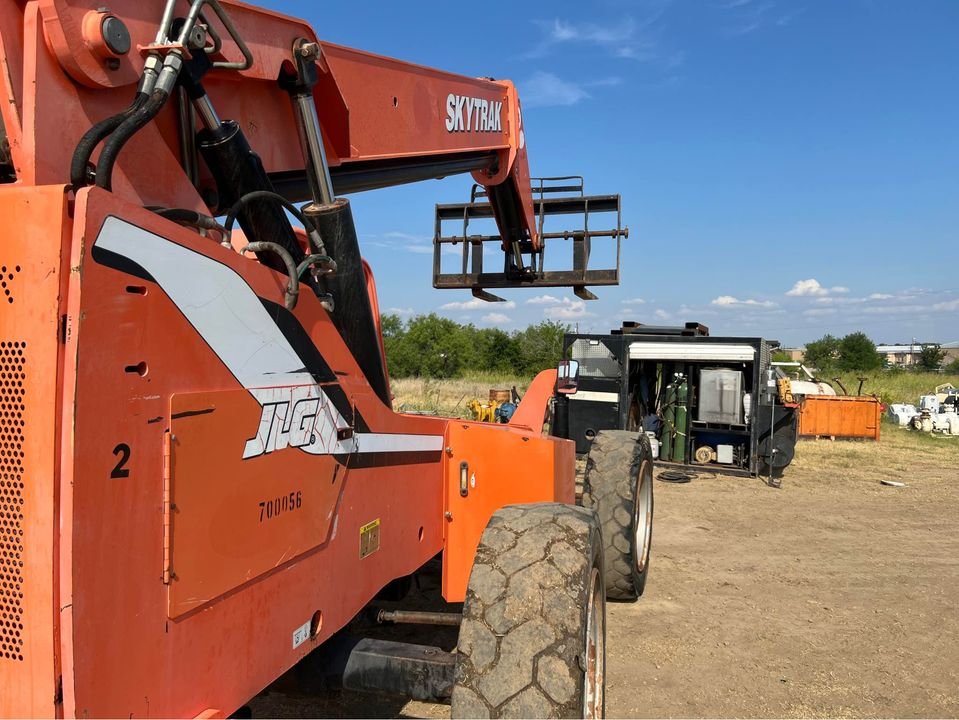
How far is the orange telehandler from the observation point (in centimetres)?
138

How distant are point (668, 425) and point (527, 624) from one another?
9.72m

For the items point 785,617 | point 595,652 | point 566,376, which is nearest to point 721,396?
point 566,376

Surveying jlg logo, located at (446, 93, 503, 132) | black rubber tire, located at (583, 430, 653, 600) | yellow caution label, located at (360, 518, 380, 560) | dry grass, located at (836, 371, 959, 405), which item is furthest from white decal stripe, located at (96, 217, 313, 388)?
dry grass, located at (836, 371, 959, 405)

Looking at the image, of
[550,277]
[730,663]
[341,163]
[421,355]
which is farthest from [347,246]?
[421,355]

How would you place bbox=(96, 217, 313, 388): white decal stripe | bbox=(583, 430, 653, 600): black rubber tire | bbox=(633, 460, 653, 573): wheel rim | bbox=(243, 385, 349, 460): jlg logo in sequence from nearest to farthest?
bbox=(96, 217, 313, 388): white decal stripe < bbox=(243, 385, 349, 460): jlg logo < bbox=(583, 430, 653, 600): black rubber tire < bbox=(633, 460, 653, 573): wheel rim

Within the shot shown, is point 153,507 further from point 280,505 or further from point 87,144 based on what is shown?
point 87,144

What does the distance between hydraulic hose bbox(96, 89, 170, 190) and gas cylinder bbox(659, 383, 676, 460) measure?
A: 1047 centimetres

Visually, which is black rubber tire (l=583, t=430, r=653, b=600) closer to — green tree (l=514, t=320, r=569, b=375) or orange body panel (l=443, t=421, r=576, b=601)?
orange body panel (l=443, t=421, r=576, b=601)

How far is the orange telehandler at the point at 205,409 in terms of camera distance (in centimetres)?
138

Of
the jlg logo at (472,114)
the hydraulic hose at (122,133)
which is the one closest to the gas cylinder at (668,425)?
the jlg logo at (472,114)

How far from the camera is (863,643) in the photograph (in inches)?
182

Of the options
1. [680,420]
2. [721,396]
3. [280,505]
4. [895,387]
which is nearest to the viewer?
[280,505]

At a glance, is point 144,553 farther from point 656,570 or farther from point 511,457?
point 656,570

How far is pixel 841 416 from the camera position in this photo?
1509 cm
